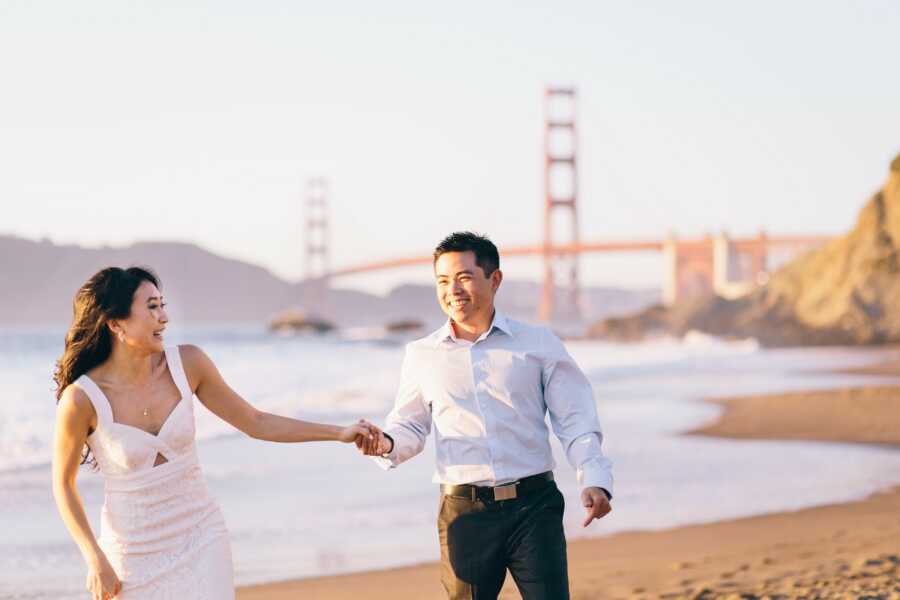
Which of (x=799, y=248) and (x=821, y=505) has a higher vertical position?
(x=799, y=248)

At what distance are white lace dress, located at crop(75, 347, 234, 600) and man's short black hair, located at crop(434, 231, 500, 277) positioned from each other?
25.7 inches

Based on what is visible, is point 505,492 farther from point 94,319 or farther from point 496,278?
point 94,319

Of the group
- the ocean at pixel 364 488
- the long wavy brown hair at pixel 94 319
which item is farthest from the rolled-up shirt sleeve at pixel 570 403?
the ocean at pixel 364 488

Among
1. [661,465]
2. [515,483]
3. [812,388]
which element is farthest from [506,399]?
[812,388]

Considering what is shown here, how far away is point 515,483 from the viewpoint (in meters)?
2.38

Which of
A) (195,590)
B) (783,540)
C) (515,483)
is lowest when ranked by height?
(783,540)

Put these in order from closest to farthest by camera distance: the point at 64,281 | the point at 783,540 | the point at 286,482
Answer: the point at 783,540 → the point at 286,482 → the point at 64,281

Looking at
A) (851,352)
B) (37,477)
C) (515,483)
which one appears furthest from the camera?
(851,352)

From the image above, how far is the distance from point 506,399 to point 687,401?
10.2 m

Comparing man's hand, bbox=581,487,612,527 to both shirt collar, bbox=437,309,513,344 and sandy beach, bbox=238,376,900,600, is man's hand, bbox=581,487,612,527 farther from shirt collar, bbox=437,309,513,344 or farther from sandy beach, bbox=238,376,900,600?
sandy beach, bbox=238,376,900,600

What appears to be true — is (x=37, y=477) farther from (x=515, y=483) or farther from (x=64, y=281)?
(x=64, y=281)

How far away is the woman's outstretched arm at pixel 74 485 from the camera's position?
2.11 metres

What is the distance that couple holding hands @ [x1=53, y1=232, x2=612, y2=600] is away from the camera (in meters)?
2.15

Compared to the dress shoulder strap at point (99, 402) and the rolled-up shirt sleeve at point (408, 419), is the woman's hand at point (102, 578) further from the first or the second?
the rolled-up shirt sleeve at point (408, 419)
